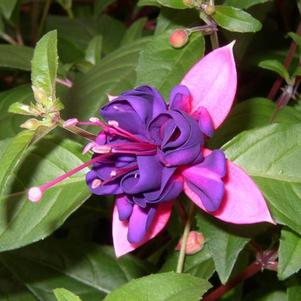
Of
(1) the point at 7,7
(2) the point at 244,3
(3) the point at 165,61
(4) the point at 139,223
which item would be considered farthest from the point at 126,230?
(1) the point at 7,7

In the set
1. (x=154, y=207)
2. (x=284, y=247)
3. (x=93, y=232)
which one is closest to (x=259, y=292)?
(x=284, y=247)

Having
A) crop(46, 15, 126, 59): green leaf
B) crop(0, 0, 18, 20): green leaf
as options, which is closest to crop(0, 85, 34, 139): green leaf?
crop(0, 0, 18, 20): green leaf

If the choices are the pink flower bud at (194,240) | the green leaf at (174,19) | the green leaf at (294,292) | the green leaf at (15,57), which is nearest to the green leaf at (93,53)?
the green leaf at (15,57)

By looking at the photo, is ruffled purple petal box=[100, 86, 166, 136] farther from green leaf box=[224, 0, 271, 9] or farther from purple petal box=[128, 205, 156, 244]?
green leaf box=[224, 0, 271, 9]

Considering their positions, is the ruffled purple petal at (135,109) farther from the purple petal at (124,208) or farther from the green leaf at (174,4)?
the green leaf at (174,4)

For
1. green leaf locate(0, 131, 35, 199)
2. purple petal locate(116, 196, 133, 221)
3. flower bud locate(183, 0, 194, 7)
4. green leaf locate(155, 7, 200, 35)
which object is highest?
flower bud locate(183, 0, 194, 7)

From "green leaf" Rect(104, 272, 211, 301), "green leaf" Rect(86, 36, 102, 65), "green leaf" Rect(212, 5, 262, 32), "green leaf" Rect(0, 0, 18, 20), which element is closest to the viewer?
"green leaf" Rect(104, 272, 211, 301)

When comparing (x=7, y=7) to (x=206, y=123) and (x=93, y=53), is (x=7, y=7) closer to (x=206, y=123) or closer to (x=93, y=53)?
(x=93, y=53)
